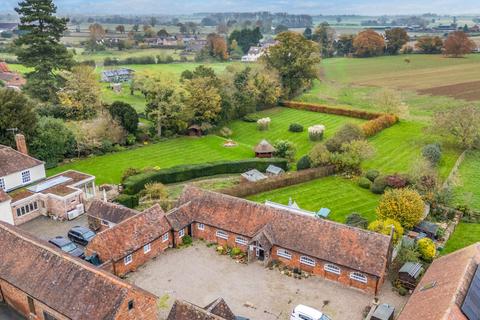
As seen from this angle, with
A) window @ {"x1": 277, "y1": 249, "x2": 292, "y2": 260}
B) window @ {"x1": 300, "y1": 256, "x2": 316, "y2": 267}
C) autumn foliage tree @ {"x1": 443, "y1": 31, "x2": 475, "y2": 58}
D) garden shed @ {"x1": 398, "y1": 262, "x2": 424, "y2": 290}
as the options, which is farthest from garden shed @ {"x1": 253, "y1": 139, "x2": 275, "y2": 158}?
autumn foliage tree @ {"x1": 443, "y1": 31, "x2": 475, "y2": 58}

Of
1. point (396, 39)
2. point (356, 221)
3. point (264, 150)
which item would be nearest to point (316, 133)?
point (264, 150)

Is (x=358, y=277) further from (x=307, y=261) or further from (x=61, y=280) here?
(x=61, y=280)

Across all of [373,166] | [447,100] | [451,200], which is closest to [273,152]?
[373,166]

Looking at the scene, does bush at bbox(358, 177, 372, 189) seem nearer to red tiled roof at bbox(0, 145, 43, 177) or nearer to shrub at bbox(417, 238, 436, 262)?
shrub at bbox(417, 238, 436, 262)

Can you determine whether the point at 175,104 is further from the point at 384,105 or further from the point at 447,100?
the point at 447,100

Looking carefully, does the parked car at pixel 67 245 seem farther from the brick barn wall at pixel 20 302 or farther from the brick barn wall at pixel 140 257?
the brick barn wall at pixel 20 302
